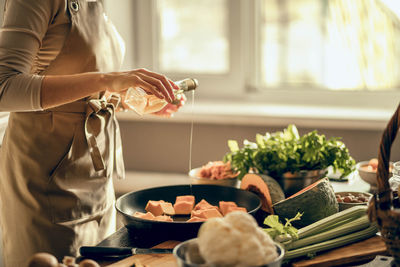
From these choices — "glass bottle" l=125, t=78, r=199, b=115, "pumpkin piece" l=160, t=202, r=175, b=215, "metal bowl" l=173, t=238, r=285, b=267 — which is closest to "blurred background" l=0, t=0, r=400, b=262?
"glass bottle" l=125, t=78, r=199, b=115

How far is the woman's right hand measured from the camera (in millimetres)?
1266

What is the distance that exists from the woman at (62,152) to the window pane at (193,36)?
1381 mm

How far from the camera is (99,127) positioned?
1.60 m

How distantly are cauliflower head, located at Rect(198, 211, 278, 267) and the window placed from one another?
86.0 inches

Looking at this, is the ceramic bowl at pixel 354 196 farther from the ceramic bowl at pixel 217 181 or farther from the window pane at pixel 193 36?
the window pane at pixel 193 36

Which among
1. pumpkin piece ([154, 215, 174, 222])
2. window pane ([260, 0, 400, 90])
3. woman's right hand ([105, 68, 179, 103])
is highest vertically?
window pane ([260, 0, 400, 90])

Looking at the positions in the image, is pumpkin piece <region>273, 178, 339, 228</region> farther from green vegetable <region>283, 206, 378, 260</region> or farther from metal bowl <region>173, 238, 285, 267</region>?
metal bowl <region>173, 238, 285, 267</region>

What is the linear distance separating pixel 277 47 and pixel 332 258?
2032mm

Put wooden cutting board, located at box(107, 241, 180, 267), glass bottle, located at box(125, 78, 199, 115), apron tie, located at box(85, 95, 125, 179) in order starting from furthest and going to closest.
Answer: apron tie, located at box(85, 95, 125, 179)
glass bottle, located at box(125, 78, 199, 115)
wooden cutting board, located at box(107, 241, 180, 267)

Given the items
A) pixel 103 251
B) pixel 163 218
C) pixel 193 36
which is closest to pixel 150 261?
pixel 103 251

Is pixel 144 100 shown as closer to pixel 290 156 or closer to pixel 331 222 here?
pixel 290 156

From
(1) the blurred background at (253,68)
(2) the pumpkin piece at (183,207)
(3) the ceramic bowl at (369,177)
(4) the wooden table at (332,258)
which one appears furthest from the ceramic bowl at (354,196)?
(1) the blurred background at (253,68)

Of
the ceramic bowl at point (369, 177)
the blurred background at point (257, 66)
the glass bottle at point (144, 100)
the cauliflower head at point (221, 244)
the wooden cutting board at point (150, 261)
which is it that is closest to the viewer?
the cauliflower head at point (221, 244)

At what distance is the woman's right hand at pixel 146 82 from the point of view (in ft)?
4.15
